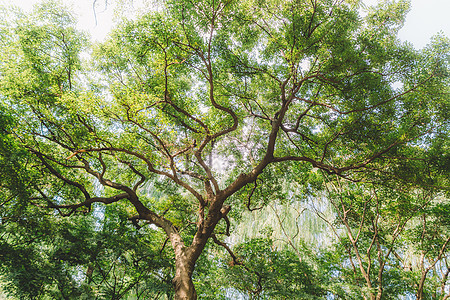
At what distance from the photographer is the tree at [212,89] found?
3.33m

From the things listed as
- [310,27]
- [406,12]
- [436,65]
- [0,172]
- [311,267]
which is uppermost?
[406,12]

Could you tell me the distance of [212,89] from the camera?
11.6 feet

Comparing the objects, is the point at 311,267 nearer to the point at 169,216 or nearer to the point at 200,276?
the point at 200,276

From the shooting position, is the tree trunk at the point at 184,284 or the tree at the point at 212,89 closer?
the tree trunk at the point at 184,284

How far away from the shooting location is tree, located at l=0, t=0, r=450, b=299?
3.33 metres

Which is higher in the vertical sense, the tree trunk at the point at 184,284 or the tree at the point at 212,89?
the tree at the point at 212,89

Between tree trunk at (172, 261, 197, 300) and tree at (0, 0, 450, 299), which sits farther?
tree at (0, 0, 450, 299)

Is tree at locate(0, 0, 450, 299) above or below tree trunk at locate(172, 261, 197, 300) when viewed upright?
above

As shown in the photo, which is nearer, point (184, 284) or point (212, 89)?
point (184, 284)

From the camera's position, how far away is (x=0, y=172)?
2.51 m

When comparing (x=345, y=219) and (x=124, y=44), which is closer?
(x=124, y=44)

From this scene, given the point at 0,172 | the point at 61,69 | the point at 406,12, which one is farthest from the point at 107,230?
the point at 406,12

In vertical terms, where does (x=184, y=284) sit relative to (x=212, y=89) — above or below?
below

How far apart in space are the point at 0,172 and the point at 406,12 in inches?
230
